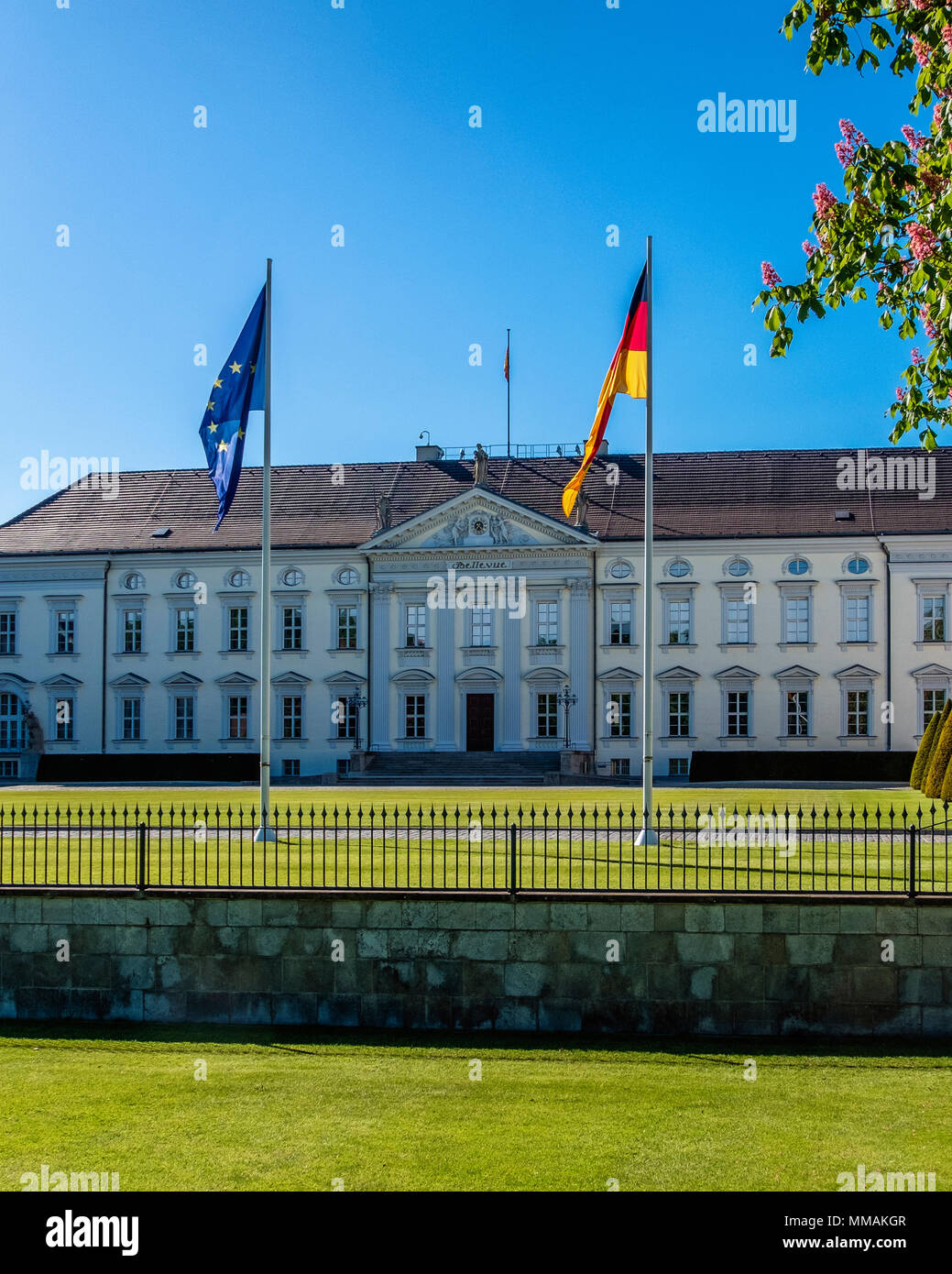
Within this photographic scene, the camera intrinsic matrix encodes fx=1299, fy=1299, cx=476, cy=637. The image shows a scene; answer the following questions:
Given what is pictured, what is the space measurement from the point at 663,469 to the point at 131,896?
4468 cm

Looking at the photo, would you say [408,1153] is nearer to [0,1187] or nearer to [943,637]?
[0,1187]

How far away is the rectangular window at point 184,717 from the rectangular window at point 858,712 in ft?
88.4

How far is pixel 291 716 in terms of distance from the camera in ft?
178

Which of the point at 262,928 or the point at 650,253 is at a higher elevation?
the point at 650,253

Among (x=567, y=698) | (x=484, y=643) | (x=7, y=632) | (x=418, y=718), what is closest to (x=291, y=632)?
(x=418, y=718)

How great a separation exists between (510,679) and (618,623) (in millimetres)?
4937

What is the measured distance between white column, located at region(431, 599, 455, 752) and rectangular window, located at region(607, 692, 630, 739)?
6.34m

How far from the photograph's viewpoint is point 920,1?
11031 millimetres

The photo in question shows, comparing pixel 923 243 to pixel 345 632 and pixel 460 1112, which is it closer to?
pixel 460 1112

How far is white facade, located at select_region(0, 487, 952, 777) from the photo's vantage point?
50938mm

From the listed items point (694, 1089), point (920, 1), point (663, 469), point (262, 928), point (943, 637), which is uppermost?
point (663, 469)

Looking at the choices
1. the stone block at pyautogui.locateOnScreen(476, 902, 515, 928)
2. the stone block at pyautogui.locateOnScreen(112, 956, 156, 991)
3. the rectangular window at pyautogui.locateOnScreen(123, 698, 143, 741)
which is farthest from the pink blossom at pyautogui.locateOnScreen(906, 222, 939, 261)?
the rectangular window at pyautogui.locateOnScreen(123, 698, 143, 741)

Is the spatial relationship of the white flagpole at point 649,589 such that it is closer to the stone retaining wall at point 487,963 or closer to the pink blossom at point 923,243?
the stone retaining wall at point 487,963
